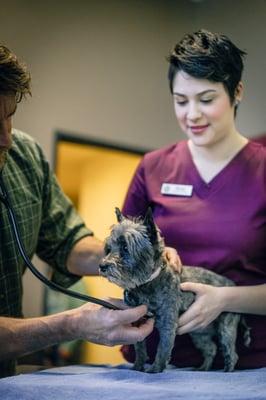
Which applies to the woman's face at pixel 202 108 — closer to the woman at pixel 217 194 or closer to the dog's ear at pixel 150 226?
the woman at pixel 217 194

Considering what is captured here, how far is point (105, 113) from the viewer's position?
3.01 metres

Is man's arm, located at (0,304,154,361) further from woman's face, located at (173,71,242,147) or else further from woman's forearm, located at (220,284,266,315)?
woman's face, located at (173,71,242,147)

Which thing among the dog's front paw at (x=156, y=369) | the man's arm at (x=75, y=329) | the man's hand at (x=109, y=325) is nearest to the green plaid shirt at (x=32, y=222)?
the man's arm at (x=75, y=329)

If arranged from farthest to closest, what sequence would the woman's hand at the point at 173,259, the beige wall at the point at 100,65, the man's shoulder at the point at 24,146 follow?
the beige wall at the point at 100,65 → the man's shoulder at the point at 24,146 → the woman's hand at the point at 173,259

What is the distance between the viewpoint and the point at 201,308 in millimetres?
1191

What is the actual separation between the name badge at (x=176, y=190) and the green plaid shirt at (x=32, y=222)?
0.99 ft

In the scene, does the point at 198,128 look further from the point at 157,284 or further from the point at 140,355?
the point at 140,355

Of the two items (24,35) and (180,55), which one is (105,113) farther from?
(180,55)

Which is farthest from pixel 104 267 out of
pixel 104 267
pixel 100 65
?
pixel 100 65

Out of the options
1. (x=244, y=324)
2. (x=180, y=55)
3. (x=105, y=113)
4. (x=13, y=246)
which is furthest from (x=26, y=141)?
(x=105, y=113)

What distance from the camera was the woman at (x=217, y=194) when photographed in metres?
1.29

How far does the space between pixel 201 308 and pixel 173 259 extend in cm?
12

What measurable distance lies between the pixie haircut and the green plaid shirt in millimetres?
457

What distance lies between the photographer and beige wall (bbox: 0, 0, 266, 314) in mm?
2738
